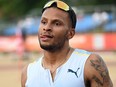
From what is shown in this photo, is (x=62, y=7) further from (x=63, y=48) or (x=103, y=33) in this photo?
(x=103, y=33)

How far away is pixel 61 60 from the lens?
12.1 ft

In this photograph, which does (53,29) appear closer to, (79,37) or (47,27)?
(47,27)

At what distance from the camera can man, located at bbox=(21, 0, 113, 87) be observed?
349cm

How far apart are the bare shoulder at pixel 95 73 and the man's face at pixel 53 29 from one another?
25 centimetres

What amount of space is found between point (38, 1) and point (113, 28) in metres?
22.9

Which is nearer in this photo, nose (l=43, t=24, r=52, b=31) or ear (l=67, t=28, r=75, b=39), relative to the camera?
nose (l=43, t=24, r=52, b=31)

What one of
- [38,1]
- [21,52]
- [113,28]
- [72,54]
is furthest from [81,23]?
[72,54]

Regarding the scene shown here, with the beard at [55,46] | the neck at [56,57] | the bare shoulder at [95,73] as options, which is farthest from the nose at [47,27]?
the bare shoulder at [95,73]

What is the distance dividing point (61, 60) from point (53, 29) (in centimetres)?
28

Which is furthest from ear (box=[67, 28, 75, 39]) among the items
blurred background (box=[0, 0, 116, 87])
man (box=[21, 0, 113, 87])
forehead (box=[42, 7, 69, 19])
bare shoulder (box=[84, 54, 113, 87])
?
blurred background (box=[0, 0, 116, 87])

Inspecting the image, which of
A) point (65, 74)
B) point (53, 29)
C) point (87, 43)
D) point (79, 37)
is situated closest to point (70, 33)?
point (53, 29)

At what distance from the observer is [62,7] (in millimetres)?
3586

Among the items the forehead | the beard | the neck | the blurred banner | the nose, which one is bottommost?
the blurred banner

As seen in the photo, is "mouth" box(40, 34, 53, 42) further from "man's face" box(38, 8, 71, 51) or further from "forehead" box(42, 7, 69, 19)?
"forehead" box(42, 7, 69, 19)
